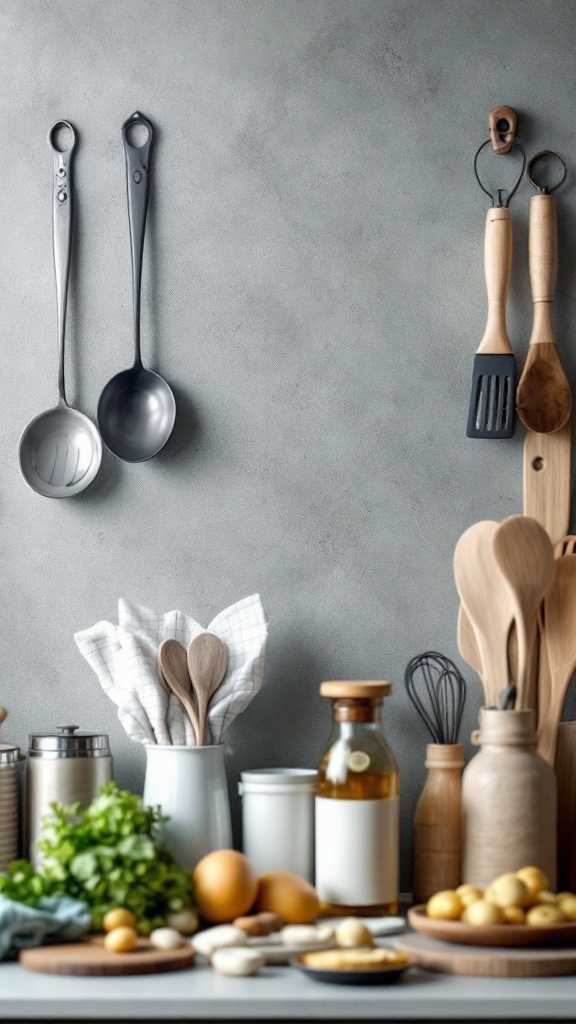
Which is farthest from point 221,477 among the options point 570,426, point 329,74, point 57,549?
point 329,74

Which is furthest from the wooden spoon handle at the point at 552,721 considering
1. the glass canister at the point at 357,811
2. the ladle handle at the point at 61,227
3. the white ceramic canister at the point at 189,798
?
the ladle handle at the point at 61,227

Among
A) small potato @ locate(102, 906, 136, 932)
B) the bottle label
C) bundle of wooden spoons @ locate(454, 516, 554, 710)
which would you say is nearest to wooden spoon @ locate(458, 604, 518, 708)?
bundle of wooden spoons @ locate(454, 516, 554, 710)

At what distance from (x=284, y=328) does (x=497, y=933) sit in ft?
2.84

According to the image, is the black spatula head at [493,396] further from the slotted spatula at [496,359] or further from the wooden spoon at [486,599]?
the wooden spoon at [486,599]

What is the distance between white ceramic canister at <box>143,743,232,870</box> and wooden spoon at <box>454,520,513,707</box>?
373mm

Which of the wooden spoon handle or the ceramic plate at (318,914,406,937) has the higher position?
the wooden spoon handle

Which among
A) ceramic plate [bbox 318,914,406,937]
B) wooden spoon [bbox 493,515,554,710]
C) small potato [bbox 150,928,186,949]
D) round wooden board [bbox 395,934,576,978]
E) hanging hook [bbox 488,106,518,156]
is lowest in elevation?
ceramic plate [bbox 318,914,406,937]

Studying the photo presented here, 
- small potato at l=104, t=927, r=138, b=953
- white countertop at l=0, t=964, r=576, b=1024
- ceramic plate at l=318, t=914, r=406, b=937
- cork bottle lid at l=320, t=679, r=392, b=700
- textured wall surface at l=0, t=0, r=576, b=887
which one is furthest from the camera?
textured wall surface at l=0, t=0, r=576, b=887

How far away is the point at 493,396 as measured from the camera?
1630 mm

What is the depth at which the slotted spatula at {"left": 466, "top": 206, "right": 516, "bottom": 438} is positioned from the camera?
1.62 meters

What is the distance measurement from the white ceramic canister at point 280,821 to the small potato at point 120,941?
0.97 ft

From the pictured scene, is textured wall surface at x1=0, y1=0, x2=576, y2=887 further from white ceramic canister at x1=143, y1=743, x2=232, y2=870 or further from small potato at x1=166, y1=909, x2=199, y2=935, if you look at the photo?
small potato at x1=166, y1=909, x2=199, y2=935

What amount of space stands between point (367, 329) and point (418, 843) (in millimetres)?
707

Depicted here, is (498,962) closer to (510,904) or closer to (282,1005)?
(510,904)
